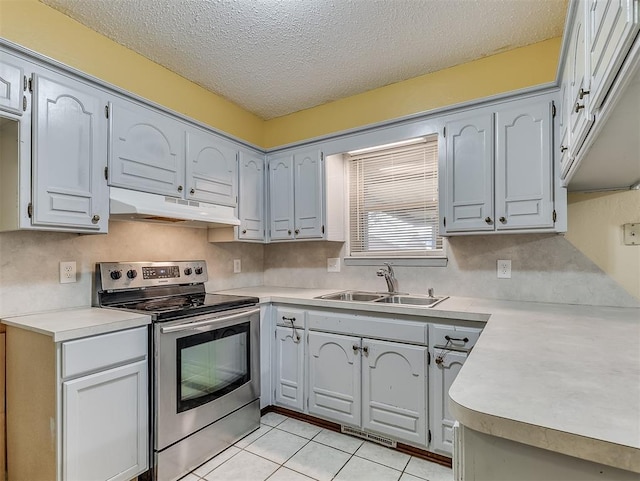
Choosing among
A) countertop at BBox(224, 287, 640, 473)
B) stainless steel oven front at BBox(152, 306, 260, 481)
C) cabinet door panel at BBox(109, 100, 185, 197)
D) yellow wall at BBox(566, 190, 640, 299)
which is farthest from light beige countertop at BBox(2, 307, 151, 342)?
yellow wall at BBox(566, 190, 640, 299)

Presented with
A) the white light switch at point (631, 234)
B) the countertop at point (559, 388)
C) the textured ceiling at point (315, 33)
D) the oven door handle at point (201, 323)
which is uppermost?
the textured ceiling at point (315, 33)

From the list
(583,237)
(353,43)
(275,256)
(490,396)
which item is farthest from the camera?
(275,256)

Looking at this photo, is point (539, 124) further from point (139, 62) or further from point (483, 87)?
point (139, 62)

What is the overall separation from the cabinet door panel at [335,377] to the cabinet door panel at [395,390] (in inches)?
2.5

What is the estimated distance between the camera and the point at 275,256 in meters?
3.34

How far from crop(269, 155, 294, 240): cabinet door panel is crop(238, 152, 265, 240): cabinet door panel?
9cm

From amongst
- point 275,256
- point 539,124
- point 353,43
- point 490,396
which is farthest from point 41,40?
point 539,124

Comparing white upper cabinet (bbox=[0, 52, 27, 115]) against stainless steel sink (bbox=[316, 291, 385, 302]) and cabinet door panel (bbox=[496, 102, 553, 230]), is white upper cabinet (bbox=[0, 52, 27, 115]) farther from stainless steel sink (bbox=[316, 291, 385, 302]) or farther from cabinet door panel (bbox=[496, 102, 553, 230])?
cabinet door panel (bbox=[496, 102, 553, 230])

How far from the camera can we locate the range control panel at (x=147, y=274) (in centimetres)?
205

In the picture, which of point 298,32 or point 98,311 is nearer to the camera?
point 98,311

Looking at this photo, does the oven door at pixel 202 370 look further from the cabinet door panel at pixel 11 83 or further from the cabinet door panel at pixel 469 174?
the cabinet door panel at pixel 469 174

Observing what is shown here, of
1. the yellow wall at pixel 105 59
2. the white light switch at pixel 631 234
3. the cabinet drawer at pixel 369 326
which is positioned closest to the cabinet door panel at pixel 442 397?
the cabinet drawer at pixel 369 326

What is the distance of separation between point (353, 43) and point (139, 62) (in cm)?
145

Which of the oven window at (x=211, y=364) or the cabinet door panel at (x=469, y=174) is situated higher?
the cabinet door panel at (x=469, y=174)
